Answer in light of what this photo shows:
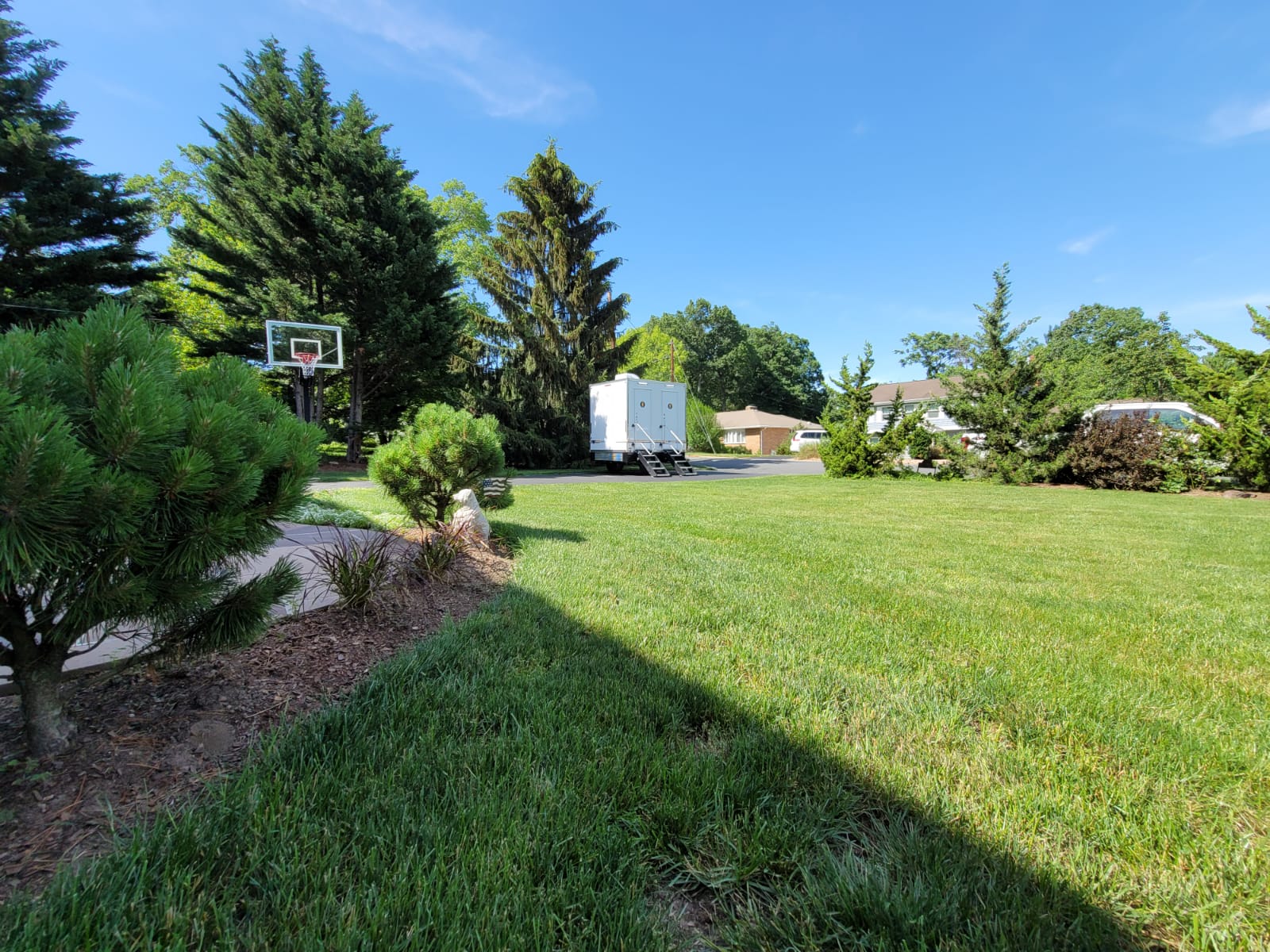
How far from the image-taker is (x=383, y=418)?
1911 centimetres

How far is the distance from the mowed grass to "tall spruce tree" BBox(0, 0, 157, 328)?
58.5 feet

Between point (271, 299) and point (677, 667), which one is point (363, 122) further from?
point (677, 667)

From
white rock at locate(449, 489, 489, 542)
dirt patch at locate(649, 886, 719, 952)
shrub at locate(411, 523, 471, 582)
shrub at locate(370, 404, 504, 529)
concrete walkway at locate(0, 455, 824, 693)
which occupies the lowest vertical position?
dirt patch at locate(649, 886, 719, 952)

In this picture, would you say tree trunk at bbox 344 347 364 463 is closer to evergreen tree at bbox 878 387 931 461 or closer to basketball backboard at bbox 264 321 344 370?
basketball backboard at bbox 264 321 344 370

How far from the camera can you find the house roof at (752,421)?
139 feet

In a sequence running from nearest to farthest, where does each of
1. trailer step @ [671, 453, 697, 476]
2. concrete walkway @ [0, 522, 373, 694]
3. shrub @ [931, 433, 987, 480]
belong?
1. concrete walkway @ [0, 522, 373, 694]
2. shrub @ [931, 433, 987, 480]
3. trailer step @ [671, 453, 697, 476]

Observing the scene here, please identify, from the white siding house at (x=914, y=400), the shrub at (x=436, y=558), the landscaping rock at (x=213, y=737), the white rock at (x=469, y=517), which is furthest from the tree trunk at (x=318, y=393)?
the white siding house at (x=914, y=400)

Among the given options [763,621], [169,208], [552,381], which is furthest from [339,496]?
[169,208]

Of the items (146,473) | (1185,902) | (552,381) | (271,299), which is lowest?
(1185,902)

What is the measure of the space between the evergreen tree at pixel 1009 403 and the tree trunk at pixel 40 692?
16794mm

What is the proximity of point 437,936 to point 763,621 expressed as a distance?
2.26 metres

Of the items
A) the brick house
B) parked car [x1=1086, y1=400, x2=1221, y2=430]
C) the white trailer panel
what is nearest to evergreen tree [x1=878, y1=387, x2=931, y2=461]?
parked car [x1=1086, y1=400, x2=1221, y2=430]

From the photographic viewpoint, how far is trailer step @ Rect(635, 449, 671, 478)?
54.0 feet

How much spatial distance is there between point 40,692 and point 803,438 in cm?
4033
